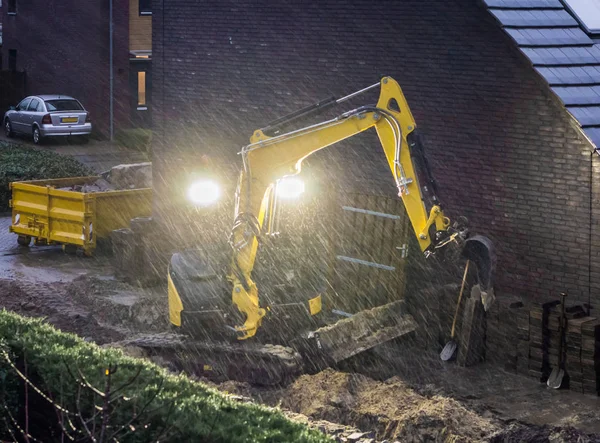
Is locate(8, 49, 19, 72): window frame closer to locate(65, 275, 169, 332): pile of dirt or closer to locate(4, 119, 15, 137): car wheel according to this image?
locate(4, 119, 15, 137): car wheel

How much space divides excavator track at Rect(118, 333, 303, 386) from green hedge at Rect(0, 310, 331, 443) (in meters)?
2.62

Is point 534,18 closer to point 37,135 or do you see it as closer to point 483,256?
point 483,256

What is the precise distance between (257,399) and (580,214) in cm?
480

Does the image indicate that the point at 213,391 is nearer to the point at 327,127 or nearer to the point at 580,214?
the point at 327,127

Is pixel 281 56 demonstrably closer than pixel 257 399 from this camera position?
No

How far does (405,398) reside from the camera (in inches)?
452

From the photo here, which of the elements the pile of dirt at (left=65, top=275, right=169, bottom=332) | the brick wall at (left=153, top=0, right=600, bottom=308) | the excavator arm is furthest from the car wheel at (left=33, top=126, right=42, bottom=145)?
the excavator arm

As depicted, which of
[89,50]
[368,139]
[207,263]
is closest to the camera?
[207,263]

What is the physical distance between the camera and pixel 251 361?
1222cm

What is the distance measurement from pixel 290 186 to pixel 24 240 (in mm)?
8278

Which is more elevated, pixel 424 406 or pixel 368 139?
pixel 368 139

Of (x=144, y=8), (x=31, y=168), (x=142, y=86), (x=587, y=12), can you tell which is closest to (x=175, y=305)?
(x=587, y=12)

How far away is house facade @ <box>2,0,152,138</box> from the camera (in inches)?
1272

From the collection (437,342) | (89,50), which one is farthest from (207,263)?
(89,50)
